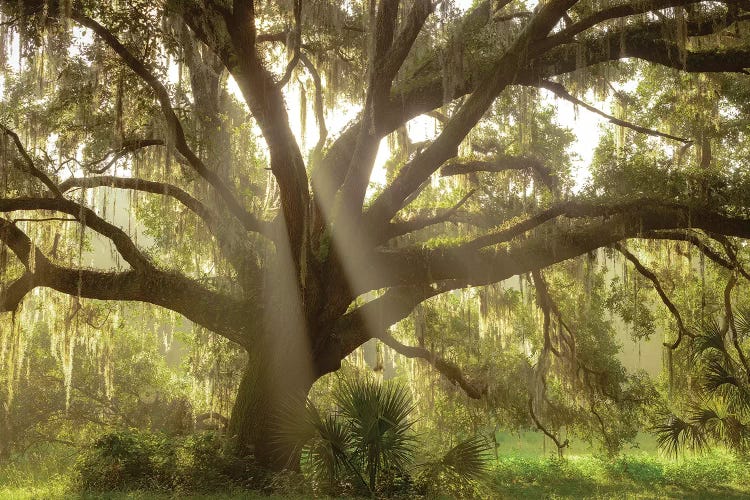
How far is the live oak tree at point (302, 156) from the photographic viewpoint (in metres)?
7.28

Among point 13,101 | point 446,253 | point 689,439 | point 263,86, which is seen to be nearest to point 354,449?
point 446,253

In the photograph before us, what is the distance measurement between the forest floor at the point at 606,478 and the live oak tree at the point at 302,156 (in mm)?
2667

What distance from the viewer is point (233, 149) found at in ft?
36.3

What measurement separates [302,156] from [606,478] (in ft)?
37.6

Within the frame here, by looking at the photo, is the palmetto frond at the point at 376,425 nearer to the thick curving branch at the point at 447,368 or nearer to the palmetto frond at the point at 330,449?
the palmetto frond at the point at 330,449

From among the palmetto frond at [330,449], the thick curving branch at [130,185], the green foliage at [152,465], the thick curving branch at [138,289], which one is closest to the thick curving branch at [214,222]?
the thick curving branch at [130,185]

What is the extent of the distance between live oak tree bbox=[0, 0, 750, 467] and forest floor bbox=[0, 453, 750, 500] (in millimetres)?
2667

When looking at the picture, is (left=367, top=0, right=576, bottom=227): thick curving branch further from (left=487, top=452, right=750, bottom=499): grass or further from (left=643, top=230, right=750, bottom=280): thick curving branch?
(left=487, top=452, right=750, bottom=499): grass

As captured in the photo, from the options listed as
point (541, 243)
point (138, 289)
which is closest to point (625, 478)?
point (541, 243)

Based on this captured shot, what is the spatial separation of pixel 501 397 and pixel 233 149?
26.1 ft

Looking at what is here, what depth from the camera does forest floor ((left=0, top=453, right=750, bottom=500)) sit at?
11.5 metres

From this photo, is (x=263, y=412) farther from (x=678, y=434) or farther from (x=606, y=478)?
(x=606, y=478)

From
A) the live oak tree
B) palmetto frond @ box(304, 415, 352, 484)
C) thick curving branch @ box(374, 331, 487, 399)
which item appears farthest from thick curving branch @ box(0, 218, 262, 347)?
thick curving branch @ box(374, 331, 487, 399)

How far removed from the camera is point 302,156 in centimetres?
911
